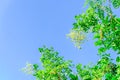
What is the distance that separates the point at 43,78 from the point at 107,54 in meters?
13.1

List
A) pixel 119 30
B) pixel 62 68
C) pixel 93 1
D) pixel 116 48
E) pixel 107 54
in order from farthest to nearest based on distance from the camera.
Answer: pixel 62 68
pixel 93 1
pixel 107 54
pixel 116 48
pixel 119 30

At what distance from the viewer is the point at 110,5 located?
2261 cm

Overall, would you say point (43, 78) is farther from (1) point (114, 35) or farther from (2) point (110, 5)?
(1) point (114, 35)

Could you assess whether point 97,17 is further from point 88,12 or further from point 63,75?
point 63,75

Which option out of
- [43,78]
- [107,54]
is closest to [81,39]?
[43,78]

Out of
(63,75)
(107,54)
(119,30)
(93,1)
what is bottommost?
(119,30)

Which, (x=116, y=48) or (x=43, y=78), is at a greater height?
(x=43, y=78)

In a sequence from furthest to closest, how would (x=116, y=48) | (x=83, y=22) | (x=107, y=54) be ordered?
1. (x=83, y=22)
2. (x=107, y=54)
3. (x=116, y=48)

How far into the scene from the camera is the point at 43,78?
79.2ft

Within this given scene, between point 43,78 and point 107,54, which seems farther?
point 43,78

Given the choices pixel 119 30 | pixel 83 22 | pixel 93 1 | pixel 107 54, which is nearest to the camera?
pixel 119 30

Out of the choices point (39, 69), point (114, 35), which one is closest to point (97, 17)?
point (39, 69)

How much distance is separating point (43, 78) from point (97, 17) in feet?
22.5

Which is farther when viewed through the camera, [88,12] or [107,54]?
[88,12]
